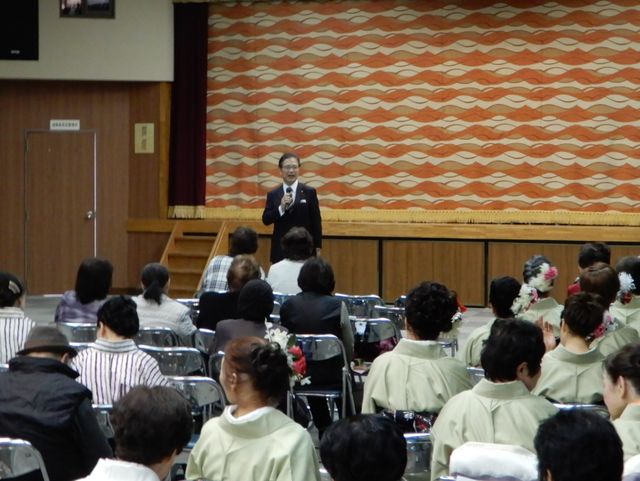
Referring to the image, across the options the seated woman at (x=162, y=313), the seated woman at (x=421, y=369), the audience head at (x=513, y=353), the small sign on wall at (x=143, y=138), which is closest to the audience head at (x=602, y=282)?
the seated woman at (x=421, y=369)

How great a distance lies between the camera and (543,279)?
6.34 metres

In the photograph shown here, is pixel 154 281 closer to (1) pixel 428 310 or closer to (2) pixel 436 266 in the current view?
(1) pixel 428 310

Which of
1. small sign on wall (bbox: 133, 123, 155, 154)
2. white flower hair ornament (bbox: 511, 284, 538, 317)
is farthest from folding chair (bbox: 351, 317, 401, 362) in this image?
small sign on wall (bbox: 133, 123, 155, 154)

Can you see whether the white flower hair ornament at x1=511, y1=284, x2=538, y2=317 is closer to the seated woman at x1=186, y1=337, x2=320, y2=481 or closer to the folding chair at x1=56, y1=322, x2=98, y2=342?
the folding chair at x1=56, y1=322, x2=98, y2=342

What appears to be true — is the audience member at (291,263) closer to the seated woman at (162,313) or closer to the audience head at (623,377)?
the seated woman at (162,313)

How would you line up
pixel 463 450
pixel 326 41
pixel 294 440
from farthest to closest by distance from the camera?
pixel 326 41 → pixel 294 440 → pixel 463 450

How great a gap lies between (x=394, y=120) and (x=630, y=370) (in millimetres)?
9947

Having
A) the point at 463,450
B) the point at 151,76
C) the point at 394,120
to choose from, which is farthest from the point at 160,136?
the point at 463,450

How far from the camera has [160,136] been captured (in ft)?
44.5

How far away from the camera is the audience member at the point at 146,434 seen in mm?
2688

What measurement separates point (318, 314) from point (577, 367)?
182cm

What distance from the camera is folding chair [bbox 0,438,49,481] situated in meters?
3.39

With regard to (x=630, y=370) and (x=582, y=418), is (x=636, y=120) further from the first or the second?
(x=582, y=418)

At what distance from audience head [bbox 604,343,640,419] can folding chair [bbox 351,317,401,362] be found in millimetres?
2994
